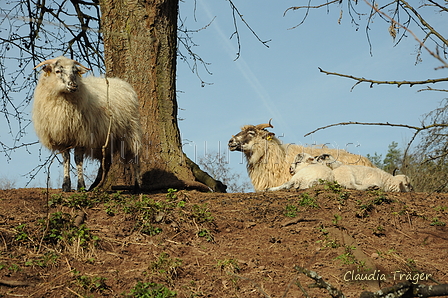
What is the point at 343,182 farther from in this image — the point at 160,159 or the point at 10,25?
the point at 10,25

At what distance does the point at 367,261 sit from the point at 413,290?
179cm

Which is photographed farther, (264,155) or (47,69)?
(264,155)

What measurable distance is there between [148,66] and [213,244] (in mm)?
4587

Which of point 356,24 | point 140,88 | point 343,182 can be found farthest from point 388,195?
point 140,88

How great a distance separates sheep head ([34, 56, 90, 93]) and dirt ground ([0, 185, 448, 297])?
1679 mm

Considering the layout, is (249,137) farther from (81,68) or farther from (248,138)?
(81,68)

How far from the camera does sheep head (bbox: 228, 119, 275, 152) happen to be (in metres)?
10.0

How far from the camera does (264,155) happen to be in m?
10.1

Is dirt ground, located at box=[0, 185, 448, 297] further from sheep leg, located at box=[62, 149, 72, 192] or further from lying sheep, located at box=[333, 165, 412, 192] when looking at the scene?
lying sheep, located at box=[333, 165, 412, 192]

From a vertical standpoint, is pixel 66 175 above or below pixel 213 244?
above

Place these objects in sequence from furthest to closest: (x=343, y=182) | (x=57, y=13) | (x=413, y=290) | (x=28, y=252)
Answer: (x=57, y=13), (x=343, y=182), (x=28, y=252), (x=413, y=290)

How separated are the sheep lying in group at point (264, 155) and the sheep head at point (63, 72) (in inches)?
162

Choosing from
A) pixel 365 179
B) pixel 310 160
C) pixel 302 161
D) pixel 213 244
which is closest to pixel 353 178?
pixel 365 179

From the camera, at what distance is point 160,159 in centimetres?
797
